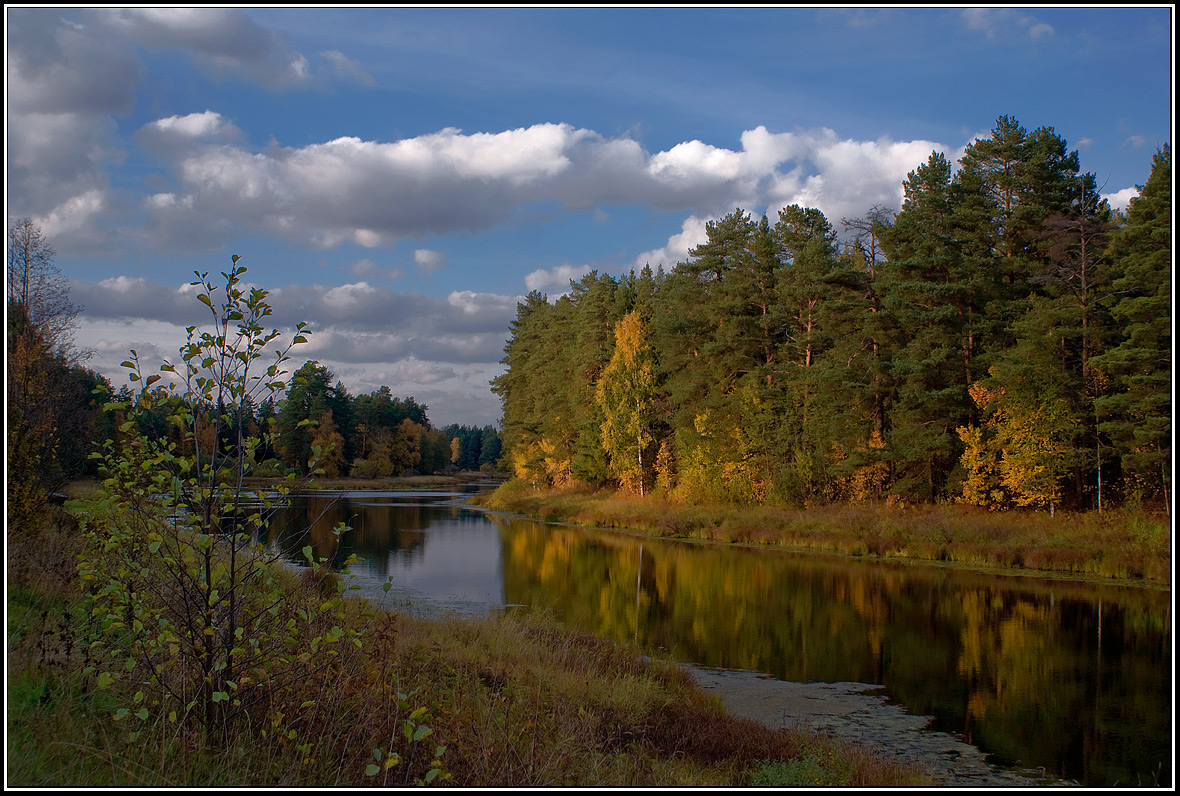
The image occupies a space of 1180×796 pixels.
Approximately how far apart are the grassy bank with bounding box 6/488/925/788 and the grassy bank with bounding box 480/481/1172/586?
1739cm

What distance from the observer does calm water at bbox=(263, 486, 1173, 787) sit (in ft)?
37.5

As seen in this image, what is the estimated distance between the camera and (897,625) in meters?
18.3

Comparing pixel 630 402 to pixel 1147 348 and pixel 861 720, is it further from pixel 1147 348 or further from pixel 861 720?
pixel 861 720

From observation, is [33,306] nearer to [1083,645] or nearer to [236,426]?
[236,426]

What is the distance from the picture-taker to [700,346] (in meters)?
42.6

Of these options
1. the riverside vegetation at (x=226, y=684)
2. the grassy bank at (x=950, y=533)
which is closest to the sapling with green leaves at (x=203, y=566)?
the riverside vegetation at (x=226, y=684)

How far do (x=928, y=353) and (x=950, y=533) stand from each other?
7588mm

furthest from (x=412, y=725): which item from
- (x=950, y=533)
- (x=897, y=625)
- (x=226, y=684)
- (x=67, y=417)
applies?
(x=950, y=533)

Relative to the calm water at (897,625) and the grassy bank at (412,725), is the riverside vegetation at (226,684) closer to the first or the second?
the grassy bank at (412,725)

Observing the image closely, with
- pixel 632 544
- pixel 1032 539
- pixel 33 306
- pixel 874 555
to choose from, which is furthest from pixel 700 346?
pixel 33 306

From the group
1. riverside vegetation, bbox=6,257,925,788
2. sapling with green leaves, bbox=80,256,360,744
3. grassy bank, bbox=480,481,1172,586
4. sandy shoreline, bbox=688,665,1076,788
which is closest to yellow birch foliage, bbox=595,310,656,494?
grassy bank, bbox=480,481,1172,586

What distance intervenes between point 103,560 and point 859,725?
32.8 ft

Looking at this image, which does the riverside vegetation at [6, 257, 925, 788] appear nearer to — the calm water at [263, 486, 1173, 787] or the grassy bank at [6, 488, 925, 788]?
the grassy bank at [6, 488, 925, 788]

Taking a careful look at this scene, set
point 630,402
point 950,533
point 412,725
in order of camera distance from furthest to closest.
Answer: point 630,402, point 950,533, point 412,725
